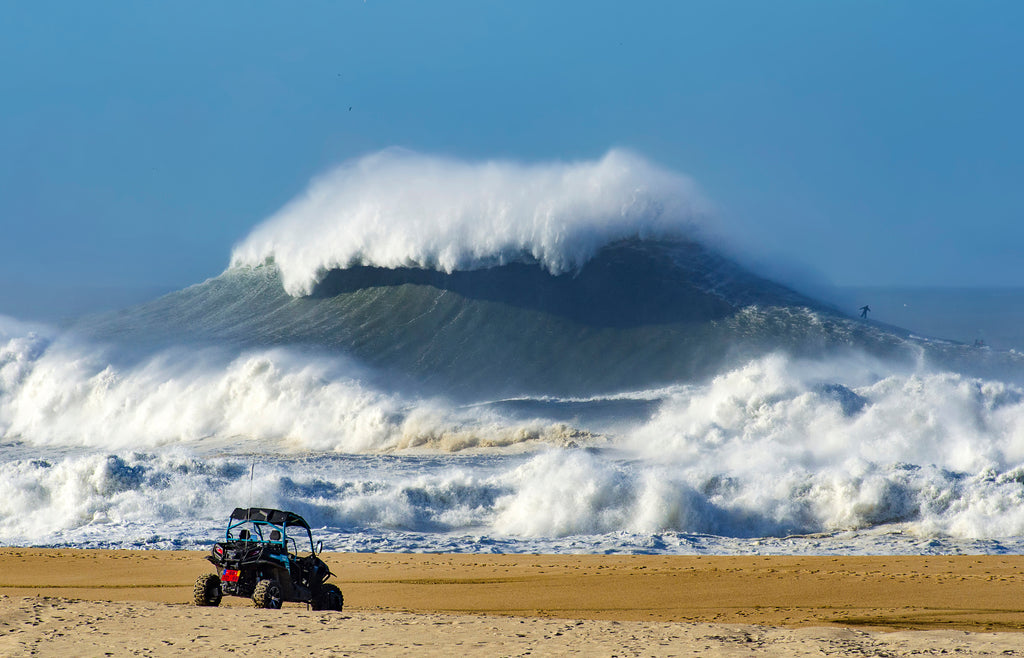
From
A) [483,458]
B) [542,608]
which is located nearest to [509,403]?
[483,458]

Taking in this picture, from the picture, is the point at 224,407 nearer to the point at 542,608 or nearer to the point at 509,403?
the point at 509,403

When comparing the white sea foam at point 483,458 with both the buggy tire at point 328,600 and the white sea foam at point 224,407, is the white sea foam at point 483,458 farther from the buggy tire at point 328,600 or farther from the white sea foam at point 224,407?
the buggy tire at point 328,600

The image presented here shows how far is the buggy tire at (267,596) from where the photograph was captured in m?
7.14

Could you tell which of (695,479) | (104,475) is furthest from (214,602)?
(695,479)

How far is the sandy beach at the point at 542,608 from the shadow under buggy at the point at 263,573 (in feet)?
0.62

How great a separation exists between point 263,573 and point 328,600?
51cm

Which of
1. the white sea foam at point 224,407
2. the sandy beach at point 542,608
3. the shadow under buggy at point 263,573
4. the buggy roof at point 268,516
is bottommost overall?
the sandy beach at point 542,608

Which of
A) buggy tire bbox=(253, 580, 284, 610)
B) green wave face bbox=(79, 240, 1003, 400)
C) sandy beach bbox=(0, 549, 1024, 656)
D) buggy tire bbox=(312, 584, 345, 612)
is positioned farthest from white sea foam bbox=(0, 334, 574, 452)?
buggy tire bbox=(253, 580, 284, 610)

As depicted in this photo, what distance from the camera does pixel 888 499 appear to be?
41.7 feet

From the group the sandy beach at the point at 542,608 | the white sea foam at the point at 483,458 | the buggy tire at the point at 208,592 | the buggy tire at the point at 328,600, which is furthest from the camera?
the white sea foam at the point at 483,458

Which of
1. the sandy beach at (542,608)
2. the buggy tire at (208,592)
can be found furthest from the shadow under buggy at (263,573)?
the sandy beach at (542,608)

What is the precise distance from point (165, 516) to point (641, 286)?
15.4m

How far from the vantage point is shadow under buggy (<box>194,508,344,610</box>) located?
7230mm

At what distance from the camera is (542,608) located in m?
7.97
